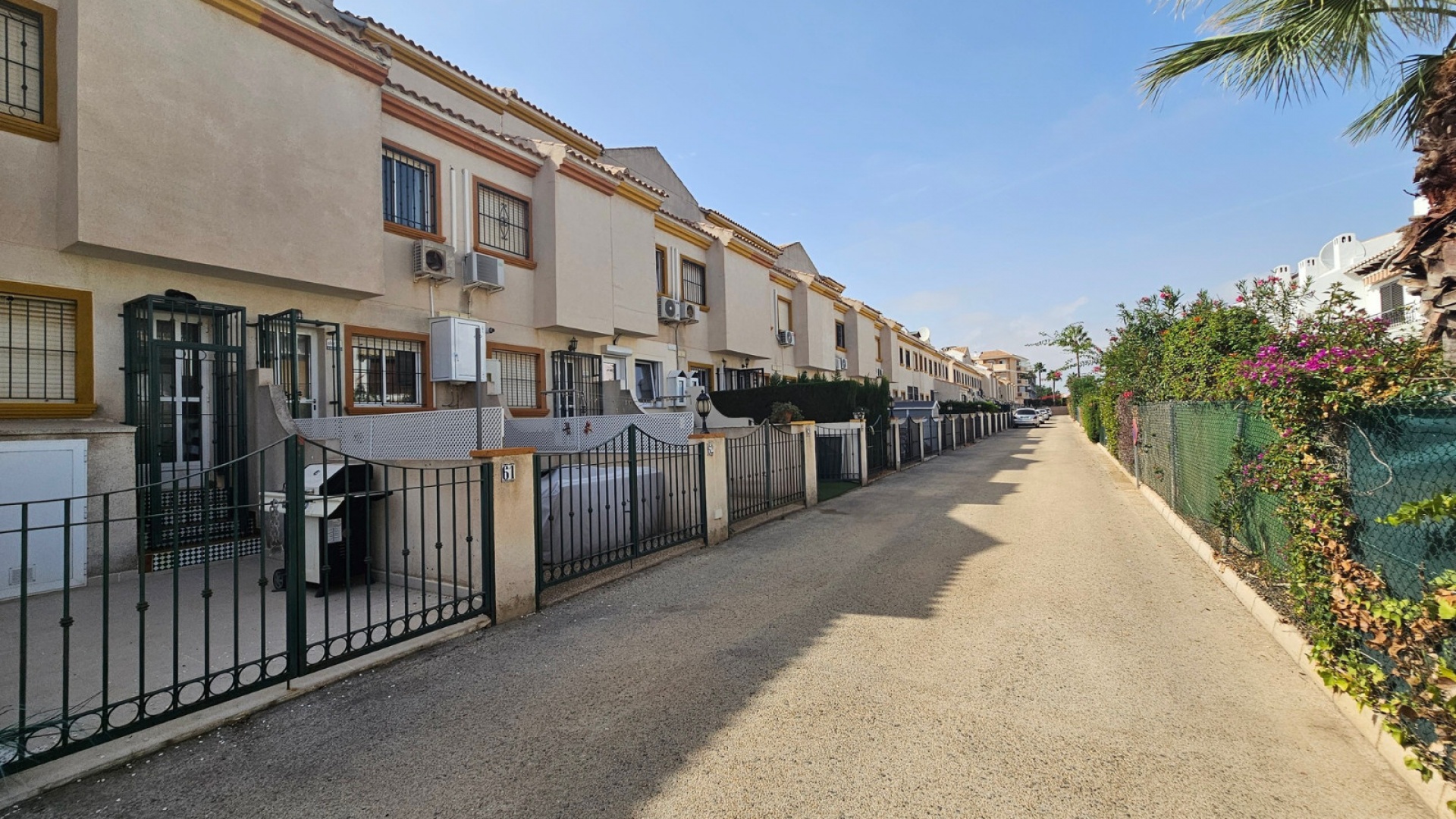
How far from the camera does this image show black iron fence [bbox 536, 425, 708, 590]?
710 centimetres

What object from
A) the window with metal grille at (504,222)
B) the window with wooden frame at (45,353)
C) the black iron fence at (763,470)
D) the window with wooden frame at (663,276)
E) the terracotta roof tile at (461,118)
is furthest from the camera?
the window with wooden frame at (663,276)

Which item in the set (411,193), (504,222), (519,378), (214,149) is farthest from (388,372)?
(504,222)

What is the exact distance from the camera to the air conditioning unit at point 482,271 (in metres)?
11.6

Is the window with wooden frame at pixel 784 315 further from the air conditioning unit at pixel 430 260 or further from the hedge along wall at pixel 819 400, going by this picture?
the air conditioning unit at pixel 430 260

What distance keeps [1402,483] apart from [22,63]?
12.9 metres

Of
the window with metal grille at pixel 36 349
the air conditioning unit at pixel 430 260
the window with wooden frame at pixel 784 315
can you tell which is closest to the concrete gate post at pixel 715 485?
the air conditioning unit at pixel 430 260

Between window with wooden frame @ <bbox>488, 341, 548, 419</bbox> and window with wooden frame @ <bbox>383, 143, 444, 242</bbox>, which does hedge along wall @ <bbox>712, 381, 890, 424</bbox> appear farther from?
window with wooden frame @ <bbox>383, 143, 444, 242</bbox>

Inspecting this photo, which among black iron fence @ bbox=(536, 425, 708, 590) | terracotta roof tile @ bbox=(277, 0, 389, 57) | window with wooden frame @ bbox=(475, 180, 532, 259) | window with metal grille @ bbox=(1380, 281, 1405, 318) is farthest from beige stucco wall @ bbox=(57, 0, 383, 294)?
window with metal grille @ bbox=(1380, 281, 1405, 318)

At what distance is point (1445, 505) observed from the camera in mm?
2379

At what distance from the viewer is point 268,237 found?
865cm

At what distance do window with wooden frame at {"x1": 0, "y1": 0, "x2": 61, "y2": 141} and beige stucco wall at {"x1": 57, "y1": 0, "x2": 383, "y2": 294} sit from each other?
0.75 feet

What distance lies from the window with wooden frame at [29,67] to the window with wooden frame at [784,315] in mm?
19120

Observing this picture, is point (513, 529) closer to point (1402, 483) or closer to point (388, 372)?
point (1402, 483)

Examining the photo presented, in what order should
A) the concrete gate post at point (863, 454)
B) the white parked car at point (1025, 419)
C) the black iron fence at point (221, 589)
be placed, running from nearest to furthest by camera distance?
the black iron fence at point (221, 589), the concrete gate post at point (863, 454), the white parked car at point (1025, 419)
